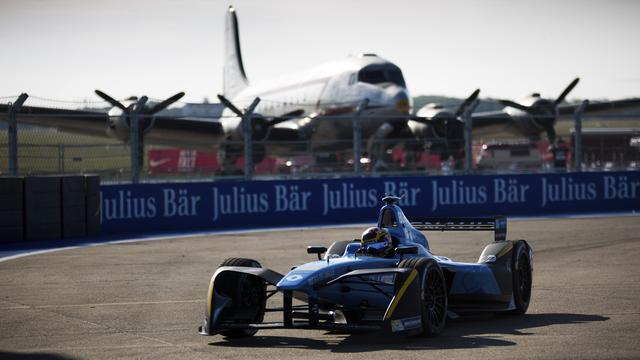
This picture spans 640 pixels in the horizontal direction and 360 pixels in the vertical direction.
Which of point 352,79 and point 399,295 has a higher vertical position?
point 352,79

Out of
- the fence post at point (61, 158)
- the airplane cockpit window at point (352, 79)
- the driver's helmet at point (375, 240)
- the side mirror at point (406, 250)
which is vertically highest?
the airplane cockpit window at point (352, 79)

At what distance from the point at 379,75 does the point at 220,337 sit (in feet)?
101

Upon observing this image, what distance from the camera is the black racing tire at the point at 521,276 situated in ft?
38.3

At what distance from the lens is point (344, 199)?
29.1 meters

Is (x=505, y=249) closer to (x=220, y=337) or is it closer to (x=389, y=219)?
(x=389, y=219)

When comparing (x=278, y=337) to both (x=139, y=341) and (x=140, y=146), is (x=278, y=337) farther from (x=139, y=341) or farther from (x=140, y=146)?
(x=140, y=146)

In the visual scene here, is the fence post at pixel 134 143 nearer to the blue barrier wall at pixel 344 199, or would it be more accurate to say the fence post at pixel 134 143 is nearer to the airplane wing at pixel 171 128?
the blue barrier wall at pixel 344 199

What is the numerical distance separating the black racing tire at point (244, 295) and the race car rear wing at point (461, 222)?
9.24ft

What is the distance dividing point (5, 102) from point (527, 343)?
58.4 feet

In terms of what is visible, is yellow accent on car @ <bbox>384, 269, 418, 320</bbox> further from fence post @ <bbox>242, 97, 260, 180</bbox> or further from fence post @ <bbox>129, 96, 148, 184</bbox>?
fence post @ <bbox>242, 97, 260, 180</bbox>

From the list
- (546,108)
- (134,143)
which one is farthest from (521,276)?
(546,108)

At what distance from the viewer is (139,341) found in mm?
10102

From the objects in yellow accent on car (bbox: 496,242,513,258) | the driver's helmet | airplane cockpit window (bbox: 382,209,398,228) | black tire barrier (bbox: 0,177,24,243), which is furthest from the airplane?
the driver's helmet

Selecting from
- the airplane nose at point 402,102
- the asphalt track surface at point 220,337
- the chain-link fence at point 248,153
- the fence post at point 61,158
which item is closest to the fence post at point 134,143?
the chain-link fence at point 248,153
